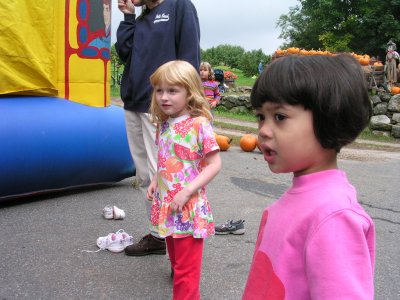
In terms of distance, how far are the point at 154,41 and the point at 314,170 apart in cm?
199

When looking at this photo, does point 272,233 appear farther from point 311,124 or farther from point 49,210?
point 49,210

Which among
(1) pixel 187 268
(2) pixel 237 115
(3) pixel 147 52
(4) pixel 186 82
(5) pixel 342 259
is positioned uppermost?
(3) pixel 147 52

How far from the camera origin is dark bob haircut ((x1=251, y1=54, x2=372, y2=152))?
1.06m

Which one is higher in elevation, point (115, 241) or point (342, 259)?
point (342, 259)

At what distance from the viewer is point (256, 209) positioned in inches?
174

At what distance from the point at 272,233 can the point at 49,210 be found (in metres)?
3.28

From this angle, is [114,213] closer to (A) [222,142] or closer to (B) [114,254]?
(B) [114,254]

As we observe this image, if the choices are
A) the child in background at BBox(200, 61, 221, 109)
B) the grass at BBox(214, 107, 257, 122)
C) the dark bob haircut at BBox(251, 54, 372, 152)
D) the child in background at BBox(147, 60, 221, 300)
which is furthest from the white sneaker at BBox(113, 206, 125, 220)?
the grass at BBox(214, 107, 257, 122)

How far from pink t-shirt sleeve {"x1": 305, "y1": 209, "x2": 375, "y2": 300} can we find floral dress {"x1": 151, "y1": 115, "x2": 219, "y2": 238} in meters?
1.27

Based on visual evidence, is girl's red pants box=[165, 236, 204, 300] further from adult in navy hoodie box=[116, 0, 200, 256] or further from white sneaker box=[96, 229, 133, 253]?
white sneaker box=[96, 229, 133, 253]

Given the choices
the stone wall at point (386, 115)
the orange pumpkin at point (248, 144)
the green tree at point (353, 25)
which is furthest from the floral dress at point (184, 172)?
the green tree at point (353, 25)

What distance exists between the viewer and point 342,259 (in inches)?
38.2

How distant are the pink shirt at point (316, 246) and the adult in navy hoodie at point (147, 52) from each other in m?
1.83

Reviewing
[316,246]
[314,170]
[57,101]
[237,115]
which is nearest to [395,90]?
[237,115]
